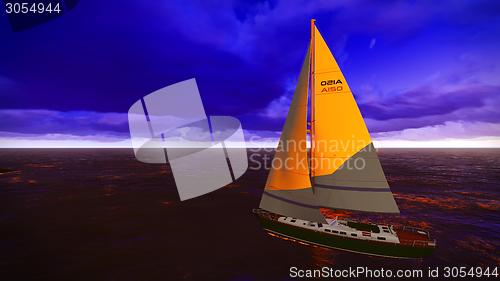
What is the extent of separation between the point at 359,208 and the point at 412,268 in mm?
7094

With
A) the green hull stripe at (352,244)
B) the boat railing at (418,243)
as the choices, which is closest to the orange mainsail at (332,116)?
the green hull stripe at (352,244)

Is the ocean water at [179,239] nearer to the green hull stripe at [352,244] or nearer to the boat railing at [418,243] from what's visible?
the green hull stripe at [352,244]

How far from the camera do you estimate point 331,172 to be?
15992mm

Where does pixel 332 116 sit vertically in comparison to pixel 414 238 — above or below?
above

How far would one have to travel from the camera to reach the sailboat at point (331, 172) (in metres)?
15.3

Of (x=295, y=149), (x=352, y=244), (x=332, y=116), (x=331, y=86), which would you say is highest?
(x=331, y=86)

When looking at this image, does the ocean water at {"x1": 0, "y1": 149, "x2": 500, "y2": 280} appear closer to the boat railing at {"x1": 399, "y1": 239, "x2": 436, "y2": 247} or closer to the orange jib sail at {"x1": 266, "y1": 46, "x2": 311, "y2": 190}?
the boat railing at {"x1": 399, "y1": 239, "x2": 436, "y2": 247}

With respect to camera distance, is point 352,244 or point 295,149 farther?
point 295,149

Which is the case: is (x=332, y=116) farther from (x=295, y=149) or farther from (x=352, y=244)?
(x=352, y=244)

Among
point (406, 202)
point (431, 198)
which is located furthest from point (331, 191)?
point (431, 198)

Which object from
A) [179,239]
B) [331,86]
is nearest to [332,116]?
[331,86]

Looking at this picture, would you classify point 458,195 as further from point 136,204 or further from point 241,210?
point 136,204

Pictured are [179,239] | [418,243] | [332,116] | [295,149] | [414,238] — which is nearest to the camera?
[418,243]

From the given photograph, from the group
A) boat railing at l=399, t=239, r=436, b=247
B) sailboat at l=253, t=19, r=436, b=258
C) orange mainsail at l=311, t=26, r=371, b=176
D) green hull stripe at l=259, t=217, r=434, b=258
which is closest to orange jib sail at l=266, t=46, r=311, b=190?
sailboat at l=253, t=19, r=436, b=258
